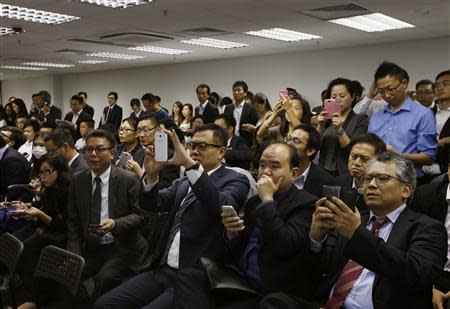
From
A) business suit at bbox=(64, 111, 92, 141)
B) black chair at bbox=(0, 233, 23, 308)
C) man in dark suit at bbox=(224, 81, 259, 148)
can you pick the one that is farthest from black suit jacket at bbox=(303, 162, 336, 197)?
business suit at bbox=(64, 111, 92, 141)

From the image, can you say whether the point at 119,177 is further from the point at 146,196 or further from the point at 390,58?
the point at 390,58

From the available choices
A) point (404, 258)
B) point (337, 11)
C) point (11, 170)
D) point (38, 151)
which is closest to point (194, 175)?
point (404, 258)

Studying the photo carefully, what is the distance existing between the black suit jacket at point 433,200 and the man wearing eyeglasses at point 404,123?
0.63 metres

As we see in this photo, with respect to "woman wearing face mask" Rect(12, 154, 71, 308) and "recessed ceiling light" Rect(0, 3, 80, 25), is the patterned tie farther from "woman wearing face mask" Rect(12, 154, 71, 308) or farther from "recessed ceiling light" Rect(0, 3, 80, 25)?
"recessed ceiling light" Rect(0, 3, 80, 25)

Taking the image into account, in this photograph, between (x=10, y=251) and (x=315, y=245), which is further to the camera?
(x=10, y=251)

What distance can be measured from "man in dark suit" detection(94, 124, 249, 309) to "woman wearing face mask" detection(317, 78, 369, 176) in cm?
96

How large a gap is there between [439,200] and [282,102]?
184 cm

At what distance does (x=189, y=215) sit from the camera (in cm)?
233

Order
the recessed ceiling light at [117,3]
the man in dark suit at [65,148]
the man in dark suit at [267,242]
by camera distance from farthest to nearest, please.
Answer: the recessed ceiling light at [117,3]
the man in dark suit at [65,148]
the man in dark suit at [267,242]

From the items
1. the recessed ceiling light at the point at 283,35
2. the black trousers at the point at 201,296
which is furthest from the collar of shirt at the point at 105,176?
the recessed ceiling light at the point at 283,35

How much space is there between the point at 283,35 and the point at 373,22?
1.73 metres

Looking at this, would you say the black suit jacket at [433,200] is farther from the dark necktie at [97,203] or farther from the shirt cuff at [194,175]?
the dark necktie at [97,203]

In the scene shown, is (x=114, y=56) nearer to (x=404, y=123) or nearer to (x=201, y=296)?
(x=404, y=123)

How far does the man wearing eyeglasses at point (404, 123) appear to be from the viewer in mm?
2814
